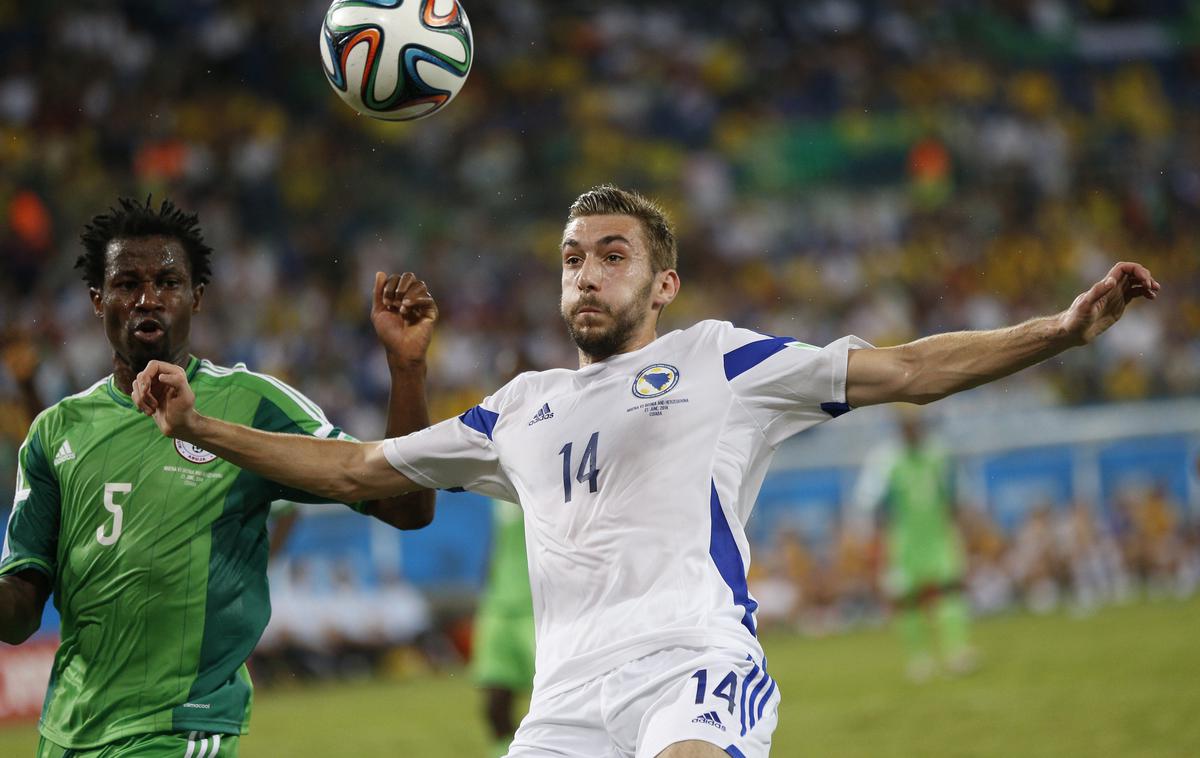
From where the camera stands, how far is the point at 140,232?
506 cm

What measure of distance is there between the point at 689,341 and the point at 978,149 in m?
23.5

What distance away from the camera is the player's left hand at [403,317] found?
5.11 meters

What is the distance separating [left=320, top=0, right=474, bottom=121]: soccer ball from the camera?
564 cm

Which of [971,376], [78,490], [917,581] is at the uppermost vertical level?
[917,581]

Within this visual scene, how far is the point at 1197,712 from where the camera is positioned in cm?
1049

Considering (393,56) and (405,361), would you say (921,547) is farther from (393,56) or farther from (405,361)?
(405,361)

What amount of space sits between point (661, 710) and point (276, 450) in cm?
147

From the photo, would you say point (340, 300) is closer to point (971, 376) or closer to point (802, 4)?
point (802, 4)

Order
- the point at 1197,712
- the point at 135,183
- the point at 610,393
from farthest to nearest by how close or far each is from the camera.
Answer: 1. the point at 135,183
2. the point at 1197,712
3. the point at 610,393

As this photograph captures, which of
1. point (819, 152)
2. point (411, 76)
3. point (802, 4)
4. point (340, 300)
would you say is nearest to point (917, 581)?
point (340, 300)

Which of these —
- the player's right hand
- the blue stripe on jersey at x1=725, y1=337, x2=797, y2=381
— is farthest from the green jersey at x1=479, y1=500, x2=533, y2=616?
the player's right hand

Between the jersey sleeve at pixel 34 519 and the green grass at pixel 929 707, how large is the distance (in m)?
6.23

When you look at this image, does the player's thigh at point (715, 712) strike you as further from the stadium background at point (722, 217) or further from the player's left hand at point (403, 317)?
the stadium background at point (722, 217)

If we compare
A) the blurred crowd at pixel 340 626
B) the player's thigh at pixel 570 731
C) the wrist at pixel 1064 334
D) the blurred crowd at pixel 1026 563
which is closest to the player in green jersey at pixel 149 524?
the player's thigh at pixel 570 731
